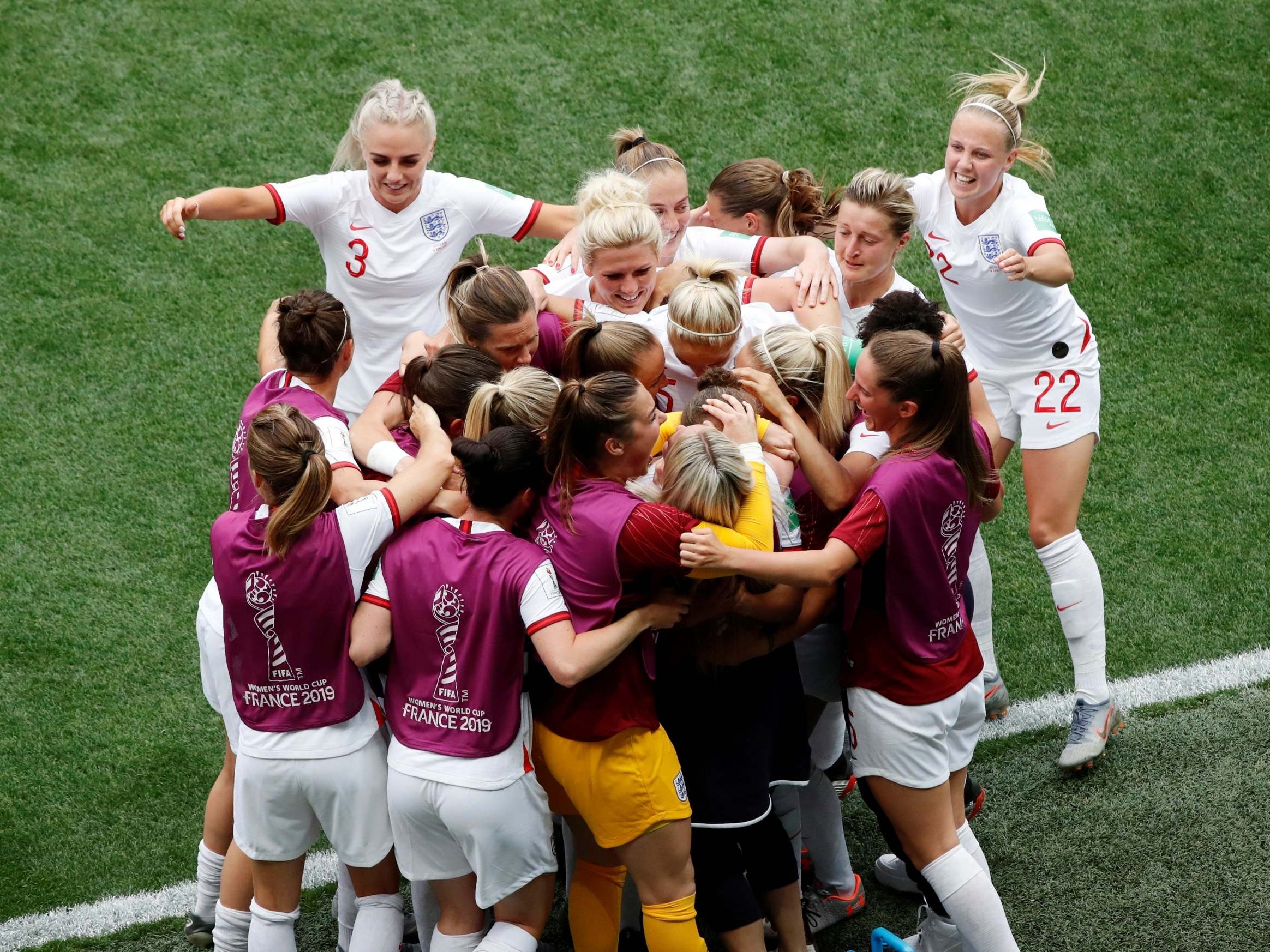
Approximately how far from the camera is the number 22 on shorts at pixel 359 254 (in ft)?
15.8

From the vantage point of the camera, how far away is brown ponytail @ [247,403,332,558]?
3.16 meters

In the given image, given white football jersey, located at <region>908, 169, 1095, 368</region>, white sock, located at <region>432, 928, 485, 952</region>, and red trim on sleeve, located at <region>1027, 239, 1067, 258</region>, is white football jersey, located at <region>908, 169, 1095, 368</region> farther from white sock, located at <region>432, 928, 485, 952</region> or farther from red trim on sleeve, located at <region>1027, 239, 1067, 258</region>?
white sock, located at <region>432, 928, 485, 952</region>

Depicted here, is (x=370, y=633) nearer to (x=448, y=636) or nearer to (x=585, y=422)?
(x=448, y=636)

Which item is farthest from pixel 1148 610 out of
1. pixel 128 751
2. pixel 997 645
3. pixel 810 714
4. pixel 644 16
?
pixel 644 16

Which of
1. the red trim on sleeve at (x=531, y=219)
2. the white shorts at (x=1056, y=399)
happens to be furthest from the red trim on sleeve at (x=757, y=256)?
the white shorts at (x=1056, y=399)

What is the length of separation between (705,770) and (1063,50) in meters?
6.03

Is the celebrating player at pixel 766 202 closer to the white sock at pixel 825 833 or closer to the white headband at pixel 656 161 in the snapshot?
the white headband at pixel 656 161

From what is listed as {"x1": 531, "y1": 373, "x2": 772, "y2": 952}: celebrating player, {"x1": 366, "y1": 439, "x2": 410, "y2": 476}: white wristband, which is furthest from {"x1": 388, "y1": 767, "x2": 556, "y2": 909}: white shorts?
{"x1": 366, "y1": 439, "x2": 410, "y2": 476}: white wristband

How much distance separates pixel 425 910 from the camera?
3.69m

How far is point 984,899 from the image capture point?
340cm

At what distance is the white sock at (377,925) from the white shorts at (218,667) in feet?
1.79

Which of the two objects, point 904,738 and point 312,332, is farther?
point 312,332

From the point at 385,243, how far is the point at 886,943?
2854 mm

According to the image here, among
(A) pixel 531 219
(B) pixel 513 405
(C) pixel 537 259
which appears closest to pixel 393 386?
(B) pixel 513 405
